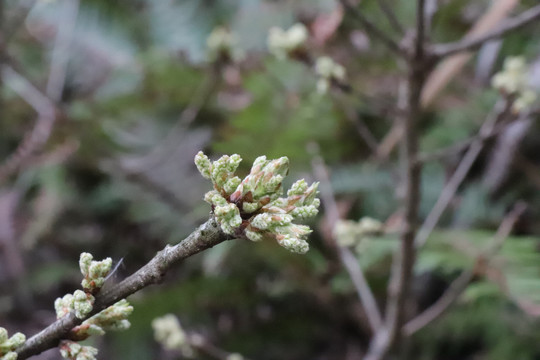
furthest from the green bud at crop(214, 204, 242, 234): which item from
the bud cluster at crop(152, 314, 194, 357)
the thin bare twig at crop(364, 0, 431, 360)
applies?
the bud cluster at crop(152, 314, 194, 357)

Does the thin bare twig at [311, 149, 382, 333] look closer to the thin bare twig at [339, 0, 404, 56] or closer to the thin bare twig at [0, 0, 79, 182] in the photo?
the thin bare twig at [339, 0, 404, 56]

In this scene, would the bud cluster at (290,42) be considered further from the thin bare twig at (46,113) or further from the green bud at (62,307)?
the thin bare twig at (46,113)

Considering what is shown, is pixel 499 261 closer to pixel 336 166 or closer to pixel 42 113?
pixel 336 166

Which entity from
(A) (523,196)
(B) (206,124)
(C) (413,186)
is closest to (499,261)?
(C) (413,186)

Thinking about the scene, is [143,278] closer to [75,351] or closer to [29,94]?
[75,351]

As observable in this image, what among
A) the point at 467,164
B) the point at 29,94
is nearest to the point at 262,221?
the point at 467,164

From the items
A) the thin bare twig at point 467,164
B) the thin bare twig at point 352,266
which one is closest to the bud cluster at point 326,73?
the thin bare twig at point 467,164
